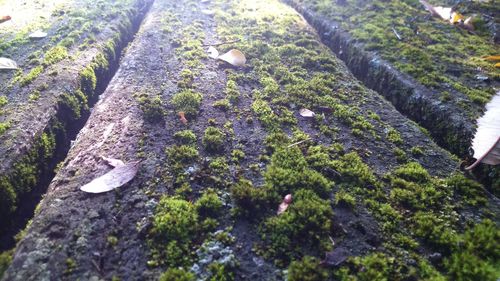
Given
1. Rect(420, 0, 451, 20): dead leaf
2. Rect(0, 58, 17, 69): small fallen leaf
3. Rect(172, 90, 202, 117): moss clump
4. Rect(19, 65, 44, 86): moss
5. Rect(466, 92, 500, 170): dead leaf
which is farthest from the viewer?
Rect(420, 0, 451, 20): dead leaf

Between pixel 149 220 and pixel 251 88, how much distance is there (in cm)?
235

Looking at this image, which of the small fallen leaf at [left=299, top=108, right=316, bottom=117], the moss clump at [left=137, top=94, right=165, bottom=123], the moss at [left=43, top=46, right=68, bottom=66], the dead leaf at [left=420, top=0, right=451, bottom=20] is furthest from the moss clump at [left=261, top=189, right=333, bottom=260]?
the dead leaf at [left=420, top=0, right=451, bottom=20]

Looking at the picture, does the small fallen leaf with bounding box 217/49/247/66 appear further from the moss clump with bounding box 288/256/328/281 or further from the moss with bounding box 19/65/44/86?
the moss clump with bounding box 288/256/328/281

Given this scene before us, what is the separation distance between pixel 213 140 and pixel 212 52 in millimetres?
2246

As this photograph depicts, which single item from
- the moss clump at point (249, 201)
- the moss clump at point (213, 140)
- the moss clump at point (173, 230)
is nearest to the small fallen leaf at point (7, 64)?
the moss clump at point (213, 140)

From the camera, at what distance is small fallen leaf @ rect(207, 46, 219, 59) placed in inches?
198

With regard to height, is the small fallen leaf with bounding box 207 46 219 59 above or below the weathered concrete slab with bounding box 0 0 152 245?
above

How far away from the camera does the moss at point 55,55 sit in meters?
4.69

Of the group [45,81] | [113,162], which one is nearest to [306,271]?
[113,162]

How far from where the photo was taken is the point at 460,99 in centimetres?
397

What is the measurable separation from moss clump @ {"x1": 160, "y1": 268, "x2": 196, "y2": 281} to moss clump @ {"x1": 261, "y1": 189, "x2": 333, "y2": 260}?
1.93ft

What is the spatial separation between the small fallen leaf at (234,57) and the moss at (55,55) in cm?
231

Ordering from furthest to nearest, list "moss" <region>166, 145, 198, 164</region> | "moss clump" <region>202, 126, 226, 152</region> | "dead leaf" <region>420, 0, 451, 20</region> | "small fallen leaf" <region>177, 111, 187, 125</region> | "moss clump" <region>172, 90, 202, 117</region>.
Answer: "dead leaf" <region>420, 0, 451, 20</region>
"moss clump" <region>172, 90, 202, 117</region>
"small fallen leaf" <region>177, 111, 187, 125</region>
"moss clump" <region>202, 126, 226, 152</region>
"moss" <region>166, 145, 198, 164</region>

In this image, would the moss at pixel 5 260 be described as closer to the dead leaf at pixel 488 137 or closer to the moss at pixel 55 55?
the moss at pixel 55 55
